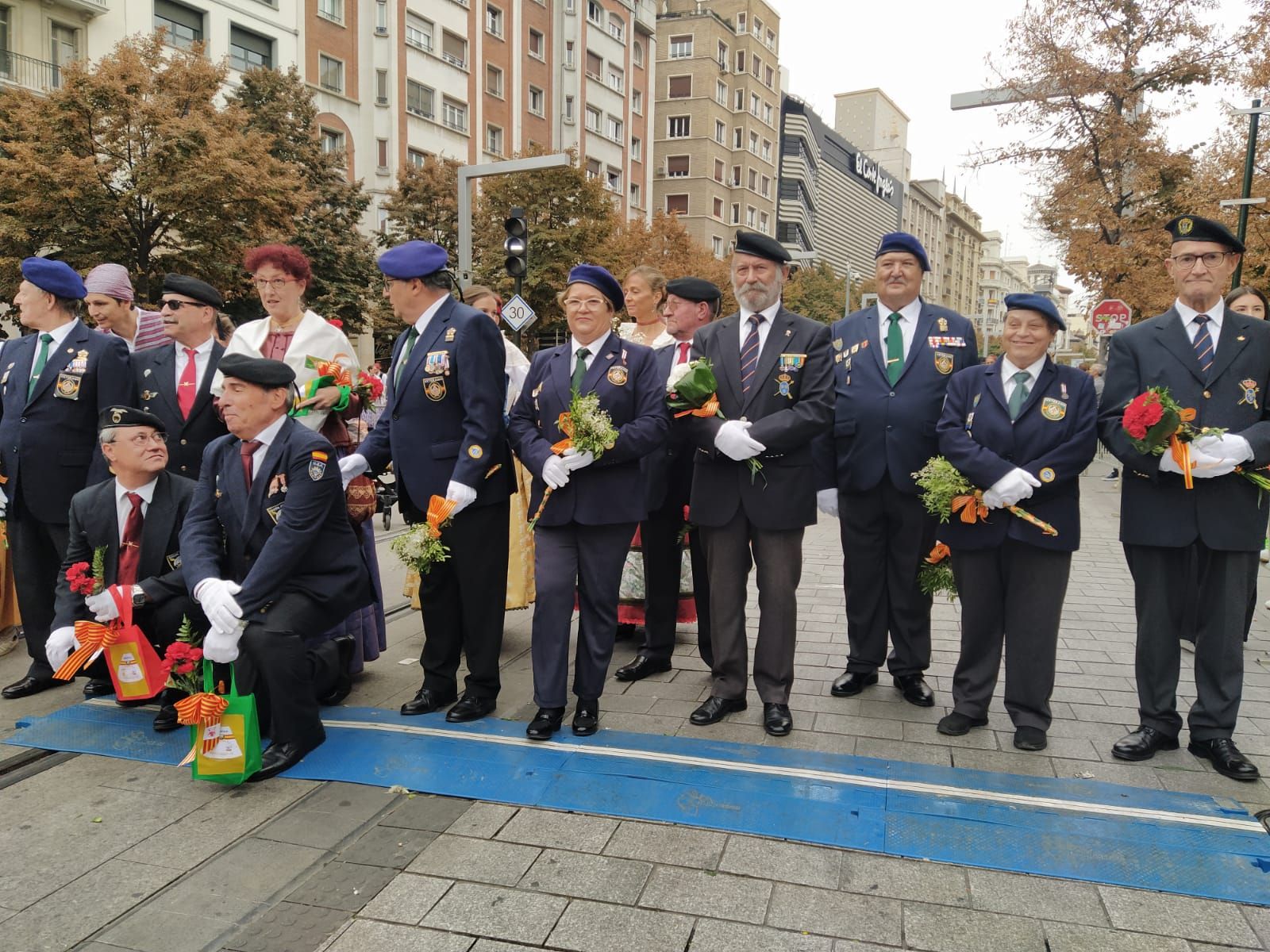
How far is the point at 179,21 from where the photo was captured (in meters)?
26.8

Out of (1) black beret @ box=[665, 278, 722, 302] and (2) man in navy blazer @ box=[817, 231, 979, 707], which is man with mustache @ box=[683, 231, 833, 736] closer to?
(2) man in navy blazer @ box=[817, 231, 979, 707]

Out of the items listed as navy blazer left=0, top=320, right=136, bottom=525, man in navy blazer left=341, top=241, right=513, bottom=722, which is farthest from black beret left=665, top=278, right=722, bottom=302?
navy blazer left=0, top=320, right=136, bottom=525

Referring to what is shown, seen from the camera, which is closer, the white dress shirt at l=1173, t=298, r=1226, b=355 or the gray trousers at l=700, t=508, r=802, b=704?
the white dress shirt at l=1173, t=298, r=1226, b=355

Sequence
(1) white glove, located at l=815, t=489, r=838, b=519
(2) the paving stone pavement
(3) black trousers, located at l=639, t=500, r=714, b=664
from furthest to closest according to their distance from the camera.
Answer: (3) black trousers, located at l=639, t=500, r=714, b=664, (1) white glove, located at l=815, t=489, r=838, b=519, (2) the paving stone pavement

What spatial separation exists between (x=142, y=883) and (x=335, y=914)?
2.36 ft

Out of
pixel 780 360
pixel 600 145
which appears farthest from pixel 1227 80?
pixel 600 145

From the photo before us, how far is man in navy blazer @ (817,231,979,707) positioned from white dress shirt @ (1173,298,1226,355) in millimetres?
914

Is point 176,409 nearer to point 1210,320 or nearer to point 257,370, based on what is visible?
point 257,370

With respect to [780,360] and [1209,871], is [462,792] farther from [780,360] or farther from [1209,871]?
[1209,871]

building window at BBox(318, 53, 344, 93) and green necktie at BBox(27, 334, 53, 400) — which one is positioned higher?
building window at BBox(318, 53, 344, 93)

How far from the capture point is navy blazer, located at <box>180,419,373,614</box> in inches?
162

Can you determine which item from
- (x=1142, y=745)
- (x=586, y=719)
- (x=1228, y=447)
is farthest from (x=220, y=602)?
(x=1228, y=447)

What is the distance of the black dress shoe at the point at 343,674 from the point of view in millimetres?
4887

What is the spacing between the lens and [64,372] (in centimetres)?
524
